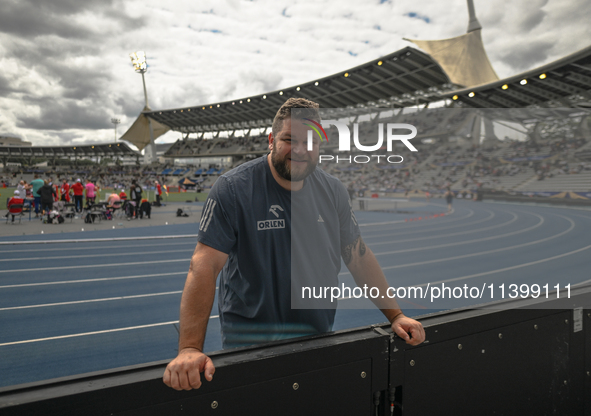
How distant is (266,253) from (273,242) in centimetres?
7

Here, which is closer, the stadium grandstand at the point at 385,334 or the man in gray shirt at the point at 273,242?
the stadium grandstand at the point at 385,334

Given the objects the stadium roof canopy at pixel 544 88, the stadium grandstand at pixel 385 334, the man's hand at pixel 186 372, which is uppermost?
the stadium roof canopy at pixel 544 88

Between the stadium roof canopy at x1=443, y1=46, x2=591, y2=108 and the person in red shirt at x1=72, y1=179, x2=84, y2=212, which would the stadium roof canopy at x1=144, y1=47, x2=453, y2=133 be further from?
the person in red shirt at x1=72, y1=179, x2=84, y2=212

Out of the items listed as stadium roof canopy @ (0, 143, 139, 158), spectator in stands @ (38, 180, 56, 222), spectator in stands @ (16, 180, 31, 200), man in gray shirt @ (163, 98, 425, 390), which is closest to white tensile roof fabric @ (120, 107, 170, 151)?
stadium roof canopy @ (0, 143, 139, 158)

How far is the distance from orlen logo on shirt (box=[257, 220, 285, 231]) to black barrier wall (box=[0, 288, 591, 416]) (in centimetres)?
59

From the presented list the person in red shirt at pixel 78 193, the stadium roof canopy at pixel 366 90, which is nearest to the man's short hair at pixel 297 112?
the person in red shirt at pixel 78 193

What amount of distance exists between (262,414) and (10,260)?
9.77m

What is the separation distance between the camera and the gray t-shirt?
5.66ft

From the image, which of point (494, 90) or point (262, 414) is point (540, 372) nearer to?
point (262, 414)

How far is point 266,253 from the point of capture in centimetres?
177

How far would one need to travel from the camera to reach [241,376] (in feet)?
3.92

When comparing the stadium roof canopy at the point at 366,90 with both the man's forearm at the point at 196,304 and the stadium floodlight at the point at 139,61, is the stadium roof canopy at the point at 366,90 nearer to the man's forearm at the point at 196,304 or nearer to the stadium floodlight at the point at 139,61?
the stadium floodlight at the point at 139,61

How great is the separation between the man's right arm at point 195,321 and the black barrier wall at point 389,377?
44 mm

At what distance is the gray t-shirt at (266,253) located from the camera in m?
1.73
